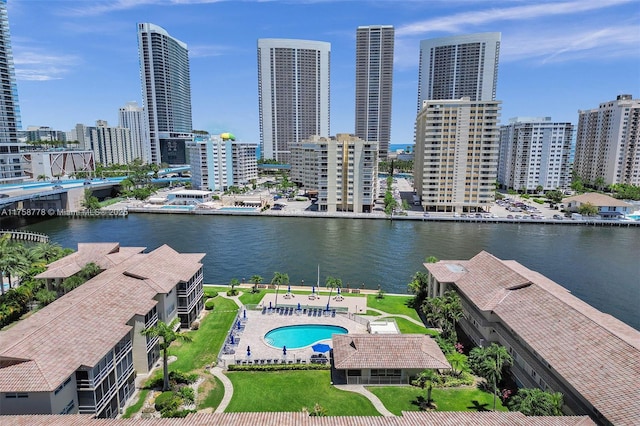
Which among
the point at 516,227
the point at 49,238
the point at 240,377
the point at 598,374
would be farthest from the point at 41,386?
the point at 516,227

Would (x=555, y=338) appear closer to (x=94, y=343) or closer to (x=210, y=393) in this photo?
(x=210, y=393)

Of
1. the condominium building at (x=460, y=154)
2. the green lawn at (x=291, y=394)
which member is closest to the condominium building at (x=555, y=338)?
the green lawn at (x=291, y=394)

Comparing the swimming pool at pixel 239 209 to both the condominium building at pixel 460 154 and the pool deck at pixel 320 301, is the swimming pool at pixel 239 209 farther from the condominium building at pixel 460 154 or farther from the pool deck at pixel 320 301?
the pool deck at pixel 320 301

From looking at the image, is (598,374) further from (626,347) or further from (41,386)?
(41,386)

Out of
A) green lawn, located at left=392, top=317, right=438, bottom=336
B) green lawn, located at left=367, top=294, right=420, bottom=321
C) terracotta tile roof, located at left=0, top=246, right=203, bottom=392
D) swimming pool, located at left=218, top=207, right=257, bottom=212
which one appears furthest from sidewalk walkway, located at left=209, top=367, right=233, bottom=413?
→ swimming pool, located at left=218, top=207, right=257, bottom=212

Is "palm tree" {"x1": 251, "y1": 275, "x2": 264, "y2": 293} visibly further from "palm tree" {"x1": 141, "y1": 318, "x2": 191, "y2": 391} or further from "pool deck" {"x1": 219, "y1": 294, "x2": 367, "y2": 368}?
"palm tree" {"x1": 141, "y1": 318, "x2": 191, "y2": 391}

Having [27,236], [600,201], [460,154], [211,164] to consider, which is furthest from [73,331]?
[211,164]

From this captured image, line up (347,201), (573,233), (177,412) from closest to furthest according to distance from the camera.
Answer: (177,412) → (573,233) → (347,201)
